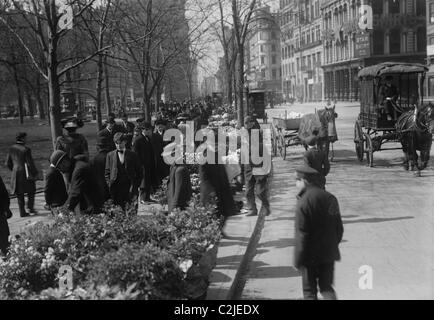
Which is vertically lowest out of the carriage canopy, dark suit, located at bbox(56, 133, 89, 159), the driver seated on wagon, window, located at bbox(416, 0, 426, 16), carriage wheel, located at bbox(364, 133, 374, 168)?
carriage wheel, located at bbox(364, 133, 374, 168)

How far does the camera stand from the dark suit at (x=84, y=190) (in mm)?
6891

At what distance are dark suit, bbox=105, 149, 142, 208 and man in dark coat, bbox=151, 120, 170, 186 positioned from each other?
9.79 feet

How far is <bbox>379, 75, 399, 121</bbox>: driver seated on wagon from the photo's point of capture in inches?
652

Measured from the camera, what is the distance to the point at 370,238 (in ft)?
27.8

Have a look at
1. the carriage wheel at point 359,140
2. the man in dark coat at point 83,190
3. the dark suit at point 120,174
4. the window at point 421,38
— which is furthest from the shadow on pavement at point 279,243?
the window at point 421,38

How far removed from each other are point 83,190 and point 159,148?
205 inches

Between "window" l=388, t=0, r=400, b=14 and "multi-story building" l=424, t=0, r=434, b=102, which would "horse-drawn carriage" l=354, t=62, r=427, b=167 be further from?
"window" l=388, t=0, r=400, b=14

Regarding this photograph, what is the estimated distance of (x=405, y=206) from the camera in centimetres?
1073

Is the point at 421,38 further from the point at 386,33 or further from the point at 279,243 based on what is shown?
the point at 279,243

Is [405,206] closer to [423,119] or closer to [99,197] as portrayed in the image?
[423,119]

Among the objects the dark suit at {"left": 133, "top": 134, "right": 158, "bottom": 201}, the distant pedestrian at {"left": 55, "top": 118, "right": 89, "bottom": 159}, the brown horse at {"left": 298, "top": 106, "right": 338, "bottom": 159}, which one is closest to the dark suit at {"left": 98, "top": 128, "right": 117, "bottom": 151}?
the distant pedestrian at {"left": 55, "top": 118, "right": 89, "bottom": 159}

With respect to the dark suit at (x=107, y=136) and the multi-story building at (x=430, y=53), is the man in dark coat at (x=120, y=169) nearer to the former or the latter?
the dark suit at (x=107, y=136)

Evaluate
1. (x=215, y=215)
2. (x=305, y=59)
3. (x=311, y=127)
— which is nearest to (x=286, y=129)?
(x=311, y=127)
